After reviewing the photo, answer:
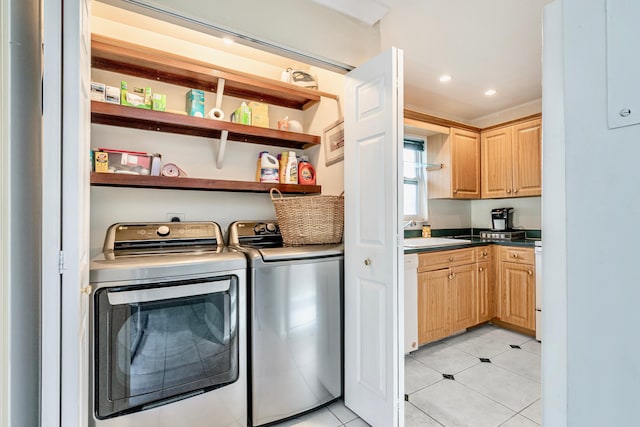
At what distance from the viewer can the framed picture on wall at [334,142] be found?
2010mm

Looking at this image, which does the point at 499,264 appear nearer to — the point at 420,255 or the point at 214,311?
the point at 420,255

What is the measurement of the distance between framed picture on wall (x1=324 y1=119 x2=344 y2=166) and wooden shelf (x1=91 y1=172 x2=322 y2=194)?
0.90 ft

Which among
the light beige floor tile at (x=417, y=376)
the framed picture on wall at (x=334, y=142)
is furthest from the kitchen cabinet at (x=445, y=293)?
the framed picture on wall at (x=334, y=142)

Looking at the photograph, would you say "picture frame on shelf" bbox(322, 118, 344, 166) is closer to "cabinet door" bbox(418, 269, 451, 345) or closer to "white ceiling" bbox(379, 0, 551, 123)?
"white ceiling" bbox(379, 0, 551, 123)

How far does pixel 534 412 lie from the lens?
5.73ft

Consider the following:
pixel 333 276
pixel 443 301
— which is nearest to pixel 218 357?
pixel 333 276

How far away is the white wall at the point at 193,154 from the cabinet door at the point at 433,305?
1206 mm

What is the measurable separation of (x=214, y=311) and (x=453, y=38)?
2.41 metres

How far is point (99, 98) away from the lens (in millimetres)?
1642

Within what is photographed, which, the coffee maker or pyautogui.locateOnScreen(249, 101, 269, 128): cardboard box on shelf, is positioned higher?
pyautogui.locateOnScreen(249, 101, 269, 128): cardboard box on shelf

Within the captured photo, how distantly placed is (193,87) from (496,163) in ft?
10.7

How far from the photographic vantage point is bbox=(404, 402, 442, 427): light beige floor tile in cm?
164
